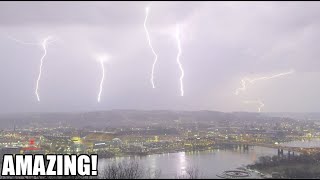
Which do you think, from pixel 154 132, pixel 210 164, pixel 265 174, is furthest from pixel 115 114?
pixel 265 174

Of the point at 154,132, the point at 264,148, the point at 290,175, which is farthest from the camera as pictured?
the point at 154,132

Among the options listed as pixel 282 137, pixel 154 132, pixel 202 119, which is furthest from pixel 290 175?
pixel 202 119

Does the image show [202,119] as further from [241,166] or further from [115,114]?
[241,166]

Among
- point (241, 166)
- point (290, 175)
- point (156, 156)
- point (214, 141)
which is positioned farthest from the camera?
point (214, 141)

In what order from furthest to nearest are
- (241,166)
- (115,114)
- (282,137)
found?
(115,114), (282,137), (241,166)

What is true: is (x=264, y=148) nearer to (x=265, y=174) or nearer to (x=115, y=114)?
(x=265, y=174)

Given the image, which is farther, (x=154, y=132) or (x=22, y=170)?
(x=154, y=132)

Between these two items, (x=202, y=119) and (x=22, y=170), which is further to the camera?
(x=202, y=119)

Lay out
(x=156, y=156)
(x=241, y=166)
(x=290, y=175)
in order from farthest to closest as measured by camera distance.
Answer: (x=156, y=156) < (x=241, y=166) < (x=290, y=175)
